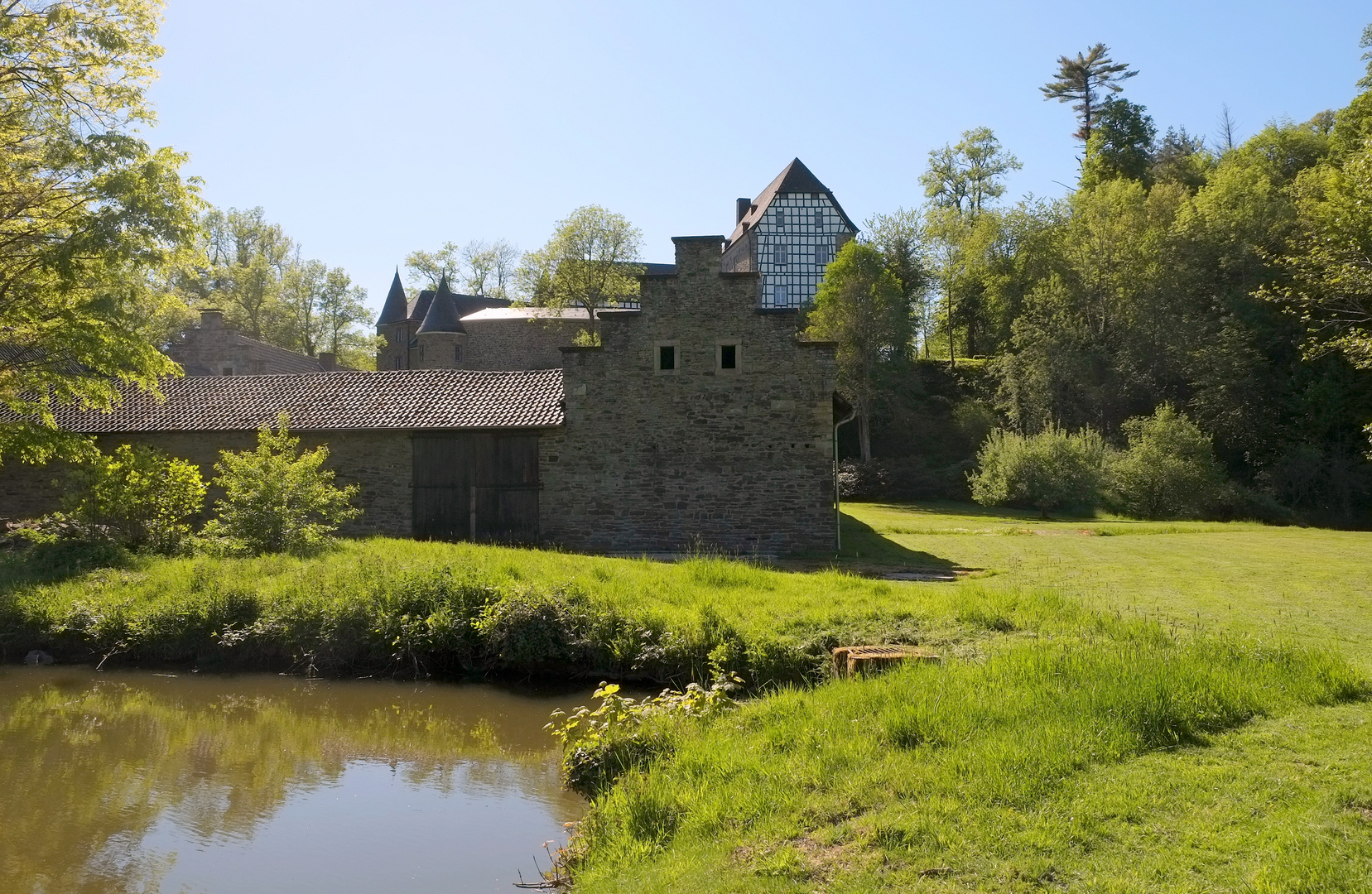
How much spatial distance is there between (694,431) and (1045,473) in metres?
16.6

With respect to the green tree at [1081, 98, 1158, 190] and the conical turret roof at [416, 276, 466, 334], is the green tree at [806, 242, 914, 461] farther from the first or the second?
the conical turret roof at [416, 276, 466, 334]

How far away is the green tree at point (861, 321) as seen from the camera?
42156mm

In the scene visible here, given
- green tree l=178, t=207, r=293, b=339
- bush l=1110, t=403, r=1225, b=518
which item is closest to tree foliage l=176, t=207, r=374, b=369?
green tree l=178, t=207, r=293, b=339

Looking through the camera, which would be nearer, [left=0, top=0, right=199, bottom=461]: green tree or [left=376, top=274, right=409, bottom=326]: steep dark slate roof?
[left=0, top=0, right=199, bottom=461]: green tree

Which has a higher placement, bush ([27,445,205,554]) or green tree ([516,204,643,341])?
green tree ([516,204,643,341])

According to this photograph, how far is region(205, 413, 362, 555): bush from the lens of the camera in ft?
53.8

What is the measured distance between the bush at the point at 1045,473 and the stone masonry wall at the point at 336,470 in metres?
20.2

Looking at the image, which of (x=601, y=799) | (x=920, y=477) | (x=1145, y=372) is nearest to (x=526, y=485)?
(x=601, y=799)

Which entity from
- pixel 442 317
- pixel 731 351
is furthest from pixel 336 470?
pixel 442 317

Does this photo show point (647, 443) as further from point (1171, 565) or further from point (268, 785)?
point (268, 785)

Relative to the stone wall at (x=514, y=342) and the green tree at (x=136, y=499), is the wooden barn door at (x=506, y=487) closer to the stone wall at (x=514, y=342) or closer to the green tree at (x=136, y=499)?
the green tree at (x=136, y=499)

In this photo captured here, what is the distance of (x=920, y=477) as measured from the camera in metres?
38.6

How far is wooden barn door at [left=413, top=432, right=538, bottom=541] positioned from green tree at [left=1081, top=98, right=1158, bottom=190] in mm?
41146

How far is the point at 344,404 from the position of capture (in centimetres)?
2216
